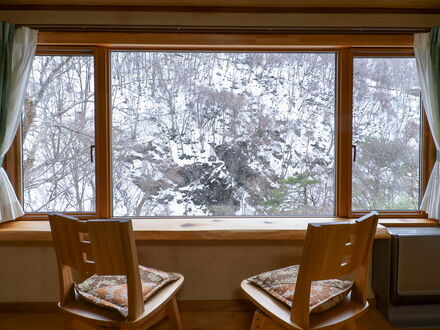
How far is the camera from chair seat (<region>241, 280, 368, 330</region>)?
138cm

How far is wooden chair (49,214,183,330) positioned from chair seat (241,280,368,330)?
0.44 meters

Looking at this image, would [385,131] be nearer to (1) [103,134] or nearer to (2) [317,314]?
(2) [317,314]

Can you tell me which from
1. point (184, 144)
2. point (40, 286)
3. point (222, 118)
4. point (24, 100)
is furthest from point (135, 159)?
point (40, 286)

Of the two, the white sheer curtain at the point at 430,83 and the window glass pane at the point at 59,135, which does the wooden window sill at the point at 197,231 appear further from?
the white sheer curtain at the point at 430,83

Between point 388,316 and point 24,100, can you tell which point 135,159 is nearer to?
point 24,100

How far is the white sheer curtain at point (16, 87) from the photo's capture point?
208cm

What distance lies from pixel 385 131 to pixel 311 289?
1.27m

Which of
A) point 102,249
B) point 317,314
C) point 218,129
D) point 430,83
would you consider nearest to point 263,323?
point 317,314

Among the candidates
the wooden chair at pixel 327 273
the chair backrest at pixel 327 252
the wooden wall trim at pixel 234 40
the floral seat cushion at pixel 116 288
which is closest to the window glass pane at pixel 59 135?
the wooden wall trim at pixel 234 40

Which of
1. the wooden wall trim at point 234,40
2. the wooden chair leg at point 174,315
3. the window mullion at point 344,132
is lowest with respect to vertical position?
the wooden chair leg at point 174,315

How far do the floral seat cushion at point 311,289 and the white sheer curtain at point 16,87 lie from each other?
1.54 meters

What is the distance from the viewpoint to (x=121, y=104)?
2.28 m

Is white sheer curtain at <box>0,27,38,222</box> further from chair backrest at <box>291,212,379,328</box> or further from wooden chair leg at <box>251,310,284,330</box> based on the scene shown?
chair backrest at <box>291,212,379,328</box>

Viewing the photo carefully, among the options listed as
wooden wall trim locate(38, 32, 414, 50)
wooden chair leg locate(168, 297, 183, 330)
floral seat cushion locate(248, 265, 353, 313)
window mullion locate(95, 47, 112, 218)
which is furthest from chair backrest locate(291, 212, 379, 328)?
window mullion locate(95, 47, 112, 218)
